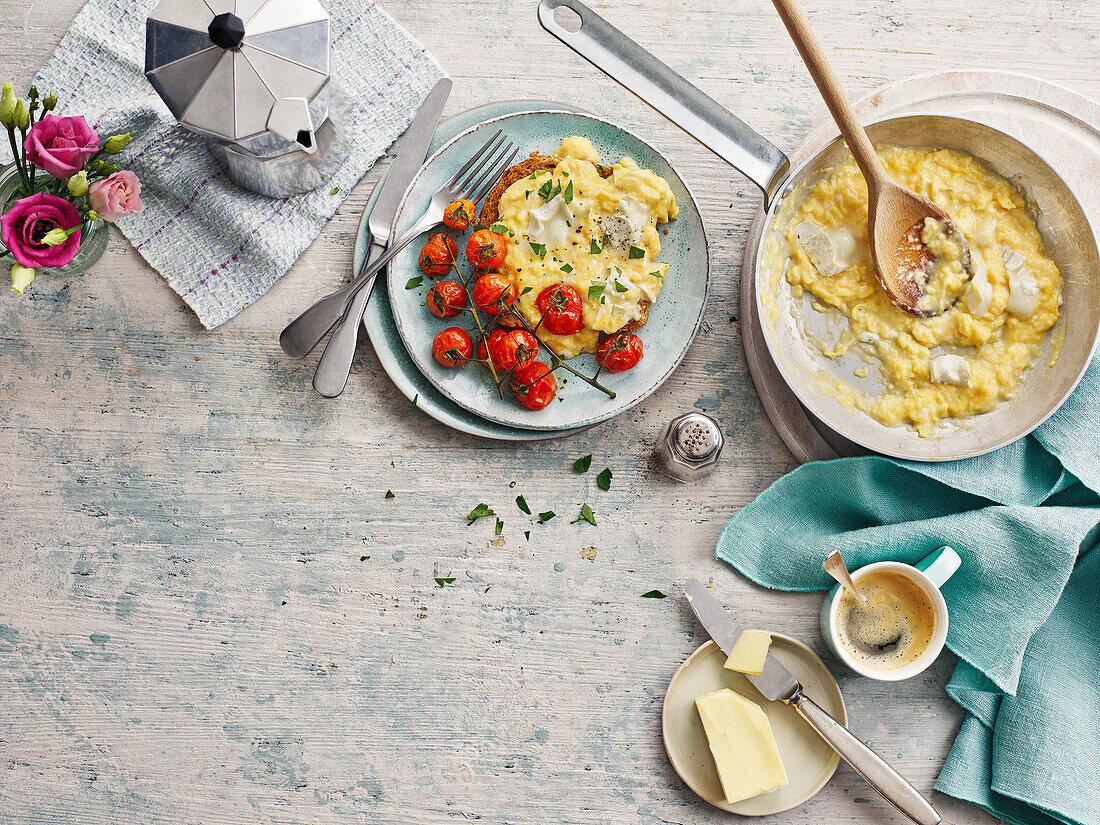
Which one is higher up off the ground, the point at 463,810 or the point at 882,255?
the point at 882,255

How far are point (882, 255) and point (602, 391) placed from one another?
0.71 meters

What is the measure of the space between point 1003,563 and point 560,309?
1.19 m

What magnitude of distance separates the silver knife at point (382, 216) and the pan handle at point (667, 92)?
1.22ft

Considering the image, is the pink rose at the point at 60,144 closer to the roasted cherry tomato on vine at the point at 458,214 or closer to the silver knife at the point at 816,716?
the roasted cherry tomato on vine at the point at 458,214

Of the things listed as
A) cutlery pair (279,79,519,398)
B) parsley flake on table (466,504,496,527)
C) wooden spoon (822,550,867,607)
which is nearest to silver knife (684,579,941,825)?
wooden spoon (822,550,867,607)

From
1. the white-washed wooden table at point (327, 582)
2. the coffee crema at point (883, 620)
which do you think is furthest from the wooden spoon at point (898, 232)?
the coffee crema at point (883, 620)

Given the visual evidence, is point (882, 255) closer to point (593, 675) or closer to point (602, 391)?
point (602, 391)

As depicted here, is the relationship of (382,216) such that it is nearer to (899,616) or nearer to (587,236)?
(587,236)

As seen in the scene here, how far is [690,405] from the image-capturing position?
1.88 metres

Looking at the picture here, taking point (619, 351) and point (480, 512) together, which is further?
point (480, 512)

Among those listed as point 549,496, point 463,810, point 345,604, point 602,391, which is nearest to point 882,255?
point 602,391

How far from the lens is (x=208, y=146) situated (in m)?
1.78

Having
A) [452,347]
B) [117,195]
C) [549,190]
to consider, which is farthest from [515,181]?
[117,195]

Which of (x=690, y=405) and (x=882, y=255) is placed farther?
(x=690, y=405)
